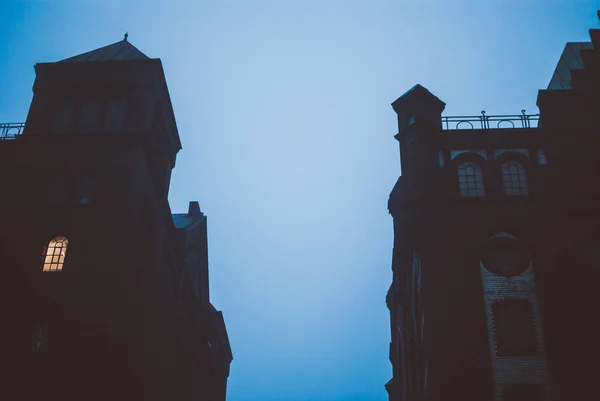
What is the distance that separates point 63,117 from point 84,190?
16.0 feet

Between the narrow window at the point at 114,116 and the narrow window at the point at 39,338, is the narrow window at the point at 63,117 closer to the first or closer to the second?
the narrow window at the point at 114,116

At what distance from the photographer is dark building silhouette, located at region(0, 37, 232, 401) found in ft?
79.9

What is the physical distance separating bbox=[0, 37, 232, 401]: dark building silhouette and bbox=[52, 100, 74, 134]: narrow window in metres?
0.06

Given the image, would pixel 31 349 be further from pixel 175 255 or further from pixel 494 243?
pixel 494 243

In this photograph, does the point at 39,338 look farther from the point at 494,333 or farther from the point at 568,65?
the point at 568,65

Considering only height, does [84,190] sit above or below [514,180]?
below

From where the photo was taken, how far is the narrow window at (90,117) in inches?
1171

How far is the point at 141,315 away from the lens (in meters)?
28.5

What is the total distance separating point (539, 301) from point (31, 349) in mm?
21215

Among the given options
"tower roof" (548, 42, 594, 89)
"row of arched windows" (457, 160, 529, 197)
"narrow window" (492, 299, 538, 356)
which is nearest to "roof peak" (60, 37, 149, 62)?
"row of arched windows" (457, 160, 529, 197)

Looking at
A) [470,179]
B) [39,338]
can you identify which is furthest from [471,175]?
[39,338]

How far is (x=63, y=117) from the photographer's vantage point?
3020 cm

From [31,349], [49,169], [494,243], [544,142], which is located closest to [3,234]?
[49,169]

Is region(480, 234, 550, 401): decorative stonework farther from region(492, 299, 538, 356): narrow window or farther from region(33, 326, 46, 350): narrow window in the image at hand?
region(33, 326, 46, 350): narrow window
